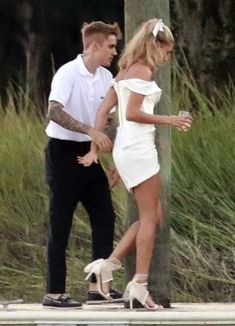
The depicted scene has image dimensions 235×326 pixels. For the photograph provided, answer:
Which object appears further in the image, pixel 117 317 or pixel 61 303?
pixel 61 303

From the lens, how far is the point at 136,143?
7215mm

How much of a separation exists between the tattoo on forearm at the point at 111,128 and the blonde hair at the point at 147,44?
44 centimetres

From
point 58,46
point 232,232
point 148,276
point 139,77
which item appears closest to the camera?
point 139,77

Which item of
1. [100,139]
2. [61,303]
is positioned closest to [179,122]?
[100,139]

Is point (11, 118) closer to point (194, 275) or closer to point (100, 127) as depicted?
point (194, 275)

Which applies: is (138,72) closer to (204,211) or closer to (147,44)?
(147,44)

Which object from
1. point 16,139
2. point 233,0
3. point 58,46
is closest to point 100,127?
point 16,139

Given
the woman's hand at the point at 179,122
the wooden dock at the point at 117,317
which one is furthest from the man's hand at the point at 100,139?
the wooden dock at the point at 117,317

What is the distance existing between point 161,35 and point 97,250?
1.40 metres

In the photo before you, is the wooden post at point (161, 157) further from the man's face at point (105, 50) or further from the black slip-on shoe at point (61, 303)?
the black slip-on shoe at point (61, 303)

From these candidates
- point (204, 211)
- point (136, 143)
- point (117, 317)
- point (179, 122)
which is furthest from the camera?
point (204, 211)

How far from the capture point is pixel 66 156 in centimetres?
754

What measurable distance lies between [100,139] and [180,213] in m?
2.26

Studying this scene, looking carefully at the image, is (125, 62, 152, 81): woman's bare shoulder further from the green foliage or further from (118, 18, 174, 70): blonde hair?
the green foliage
